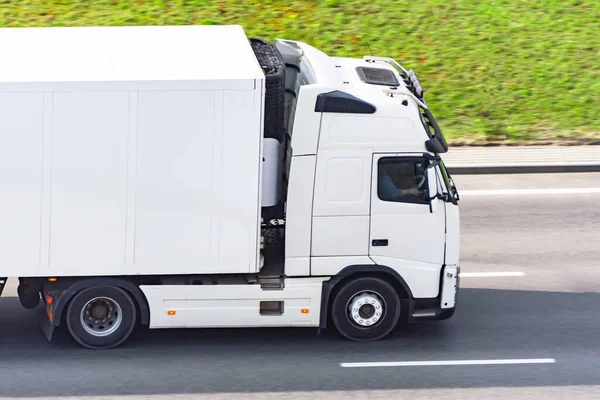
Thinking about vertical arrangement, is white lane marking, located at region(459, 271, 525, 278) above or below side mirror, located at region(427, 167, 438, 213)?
below

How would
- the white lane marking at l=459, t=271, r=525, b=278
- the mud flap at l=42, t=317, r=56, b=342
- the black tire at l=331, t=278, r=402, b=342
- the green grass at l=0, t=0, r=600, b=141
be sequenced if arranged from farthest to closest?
the green grass at l=0, t=0, r=600, b=141 < the white lane marking at l=459, t=271, r=525, b=278 < the black tire at l=331, t=278, r=402, b=342 < the mud flap at l=42, t=317, r=56, b=342

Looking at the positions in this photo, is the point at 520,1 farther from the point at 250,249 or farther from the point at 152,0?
the point at 250,249

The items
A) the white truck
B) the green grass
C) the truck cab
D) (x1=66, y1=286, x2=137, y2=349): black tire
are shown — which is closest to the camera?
the white truck

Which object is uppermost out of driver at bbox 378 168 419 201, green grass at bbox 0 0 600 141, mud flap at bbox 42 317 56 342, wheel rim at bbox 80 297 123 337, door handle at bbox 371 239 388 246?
green grass at bbox 0 0 600 141

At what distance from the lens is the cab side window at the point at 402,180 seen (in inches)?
443

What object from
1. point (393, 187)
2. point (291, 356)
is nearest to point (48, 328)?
A: point (291, 356)

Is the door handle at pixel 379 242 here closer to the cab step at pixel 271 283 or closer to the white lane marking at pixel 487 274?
the cab step at pixel 271 283

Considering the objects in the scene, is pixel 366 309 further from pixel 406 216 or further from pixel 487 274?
pixel 487 274

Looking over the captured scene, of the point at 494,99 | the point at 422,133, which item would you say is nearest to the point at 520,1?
the point at 494,99

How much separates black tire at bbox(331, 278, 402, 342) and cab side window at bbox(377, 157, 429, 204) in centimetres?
101

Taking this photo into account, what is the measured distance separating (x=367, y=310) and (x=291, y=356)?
1.01m

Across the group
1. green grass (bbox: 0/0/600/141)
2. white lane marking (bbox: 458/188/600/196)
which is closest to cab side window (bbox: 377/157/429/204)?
white lane marking (bbox: 458/188/600/196)

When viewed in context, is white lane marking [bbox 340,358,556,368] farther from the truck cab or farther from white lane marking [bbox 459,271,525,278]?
white lane marking [bbox 459,271,525,278]

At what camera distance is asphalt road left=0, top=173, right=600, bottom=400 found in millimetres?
10664
